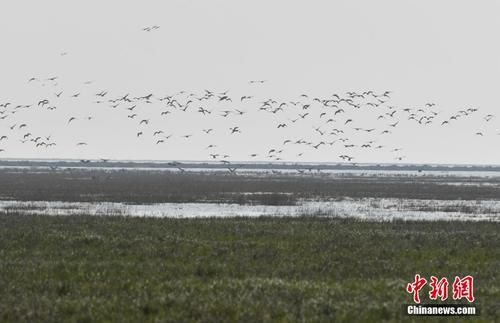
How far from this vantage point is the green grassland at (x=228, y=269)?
22.2m

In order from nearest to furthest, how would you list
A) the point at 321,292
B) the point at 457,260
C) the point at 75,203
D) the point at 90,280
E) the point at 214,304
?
the point at 214,304 < the point at 321,292 < the point at 90,280 < the point at 457,260 < the point at 75,203

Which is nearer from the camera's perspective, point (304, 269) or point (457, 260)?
point (304, 269)

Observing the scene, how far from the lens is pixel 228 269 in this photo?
29234 millimetres

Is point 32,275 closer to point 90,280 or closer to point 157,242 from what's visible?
point 90,280

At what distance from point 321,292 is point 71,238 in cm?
1600

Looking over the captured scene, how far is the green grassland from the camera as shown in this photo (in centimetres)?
2222

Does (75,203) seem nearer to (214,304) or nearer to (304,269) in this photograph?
(304,269)

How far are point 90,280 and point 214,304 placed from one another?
5.70 meters

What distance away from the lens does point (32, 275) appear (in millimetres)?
27453

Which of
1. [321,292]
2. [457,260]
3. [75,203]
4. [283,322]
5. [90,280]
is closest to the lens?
[283,322]

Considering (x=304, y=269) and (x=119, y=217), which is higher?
(x=304, y=269)

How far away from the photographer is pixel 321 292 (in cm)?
2461

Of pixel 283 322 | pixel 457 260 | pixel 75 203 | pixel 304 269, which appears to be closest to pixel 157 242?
pixel 304 269

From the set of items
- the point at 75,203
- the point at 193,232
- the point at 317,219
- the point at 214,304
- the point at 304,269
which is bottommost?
the point at 75,203
